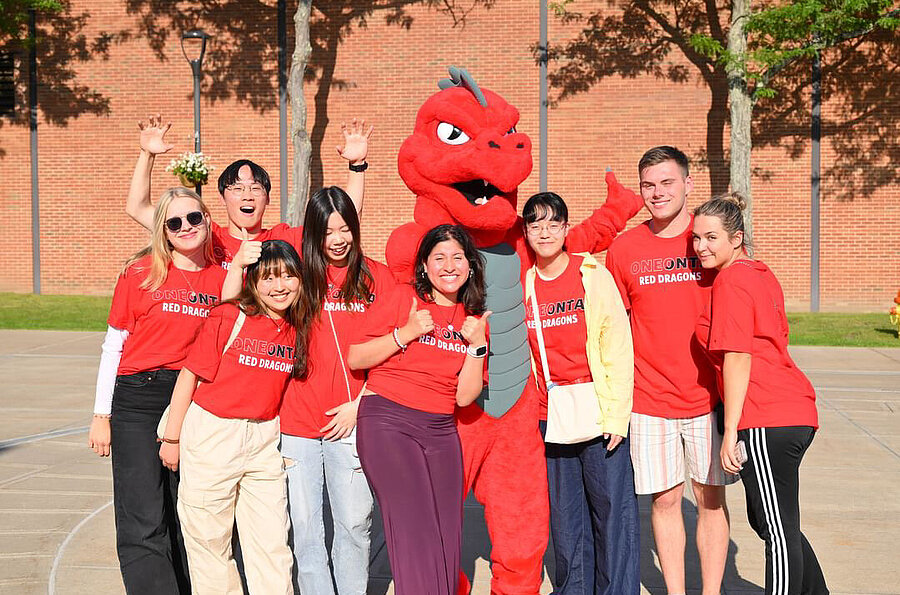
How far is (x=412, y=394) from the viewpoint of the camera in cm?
360

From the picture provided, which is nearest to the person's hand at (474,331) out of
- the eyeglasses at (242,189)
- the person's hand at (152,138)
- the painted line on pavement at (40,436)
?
the eyeglasses at (242,189)

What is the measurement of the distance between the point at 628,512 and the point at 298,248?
1.92 metres

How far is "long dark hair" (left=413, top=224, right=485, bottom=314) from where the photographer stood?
3740 mm

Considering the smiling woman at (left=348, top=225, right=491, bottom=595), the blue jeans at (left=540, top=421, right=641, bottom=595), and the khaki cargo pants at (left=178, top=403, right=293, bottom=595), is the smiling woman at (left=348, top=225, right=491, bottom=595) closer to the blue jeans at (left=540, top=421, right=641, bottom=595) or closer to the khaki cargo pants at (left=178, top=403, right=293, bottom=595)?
→ the khaki cargo pants at (left=178, top=403, right=293, bottom=595)

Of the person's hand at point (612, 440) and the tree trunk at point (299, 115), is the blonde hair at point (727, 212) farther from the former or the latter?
the tree trunk at point (299, 115)

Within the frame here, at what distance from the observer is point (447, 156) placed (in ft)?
13.1

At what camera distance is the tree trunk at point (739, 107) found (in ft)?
53.8

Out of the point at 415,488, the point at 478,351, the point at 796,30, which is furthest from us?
the point at 796,30

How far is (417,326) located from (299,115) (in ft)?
50.0

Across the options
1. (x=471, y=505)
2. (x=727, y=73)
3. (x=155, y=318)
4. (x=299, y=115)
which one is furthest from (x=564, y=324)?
(x=299, y=115)

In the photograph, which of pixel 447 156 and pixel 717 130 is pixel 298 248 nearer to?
pixel 447 156

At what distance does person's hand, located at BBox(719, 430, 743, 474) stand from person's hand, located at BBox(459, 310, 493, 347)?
108 centimetres

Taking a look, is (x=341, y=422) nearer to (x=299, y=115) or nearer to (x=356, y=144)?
(x=356, y=144)

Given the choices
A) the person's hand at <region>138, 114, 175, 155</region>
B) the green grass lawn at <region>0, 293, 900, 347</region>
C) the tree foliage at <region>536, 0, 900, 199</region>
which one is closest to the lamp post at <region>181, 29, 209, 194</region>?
the green grass lawn at <region>0, 293, 900, 347</region>
